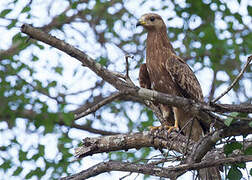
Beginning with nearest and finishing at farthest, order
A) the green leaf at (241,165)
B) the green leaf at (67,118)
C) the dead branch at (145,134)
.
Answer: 1. the dead branch at (145,134)
2. the green leaf at (241,165)
3. the green leaf at (67,118)

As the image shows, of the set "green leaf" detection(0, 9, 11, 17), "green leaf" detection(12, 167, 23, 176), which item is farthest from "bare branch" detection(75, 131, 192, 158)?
"green leaf" detection(0, 9, 11, 17)

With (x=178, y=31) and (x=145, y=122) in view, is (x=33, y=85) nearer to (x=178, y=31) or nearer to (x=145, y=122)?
(x=145, y=122)

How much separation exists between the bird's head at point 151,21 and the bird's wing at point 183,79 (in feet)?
2.11

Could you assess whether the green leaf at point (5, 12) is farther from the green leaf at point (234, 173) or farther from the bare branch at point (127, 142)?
the green leaf at point (234, 173)

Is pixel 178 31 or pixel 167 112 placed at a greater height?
pixel 178 31

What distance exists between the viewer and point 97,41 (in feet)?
30.5

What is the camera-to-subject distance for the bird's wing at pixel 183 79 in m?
6.20

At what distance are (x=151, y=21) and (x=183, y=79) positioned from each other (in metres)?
1.02

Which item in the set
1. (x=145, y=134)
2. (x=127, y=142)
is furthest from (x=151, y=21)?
(x=127, y=142)

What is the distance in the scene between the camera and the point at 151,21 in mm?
6742

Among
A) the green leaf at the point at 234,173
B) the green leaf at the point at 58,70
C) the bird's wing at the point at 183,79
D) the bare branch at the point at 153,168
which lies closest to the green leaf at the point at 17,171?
the green leaf at the point at 58,70

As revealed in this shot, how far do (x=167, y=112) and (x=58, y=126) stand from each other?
8.77ft

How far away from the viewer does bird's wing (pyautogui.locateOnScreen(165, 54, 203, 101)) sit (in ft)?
→ 20.4

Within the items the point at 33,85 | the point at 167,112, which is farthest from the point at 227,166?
the point at 33,85
